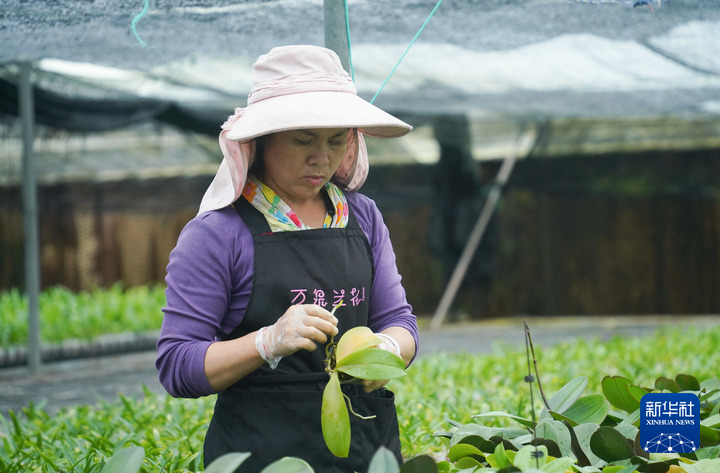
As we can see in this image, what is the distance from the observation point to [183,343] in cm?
171

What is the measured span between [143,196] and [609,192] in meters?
5.64

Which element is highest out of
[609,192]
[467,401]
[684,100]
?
[684,100]

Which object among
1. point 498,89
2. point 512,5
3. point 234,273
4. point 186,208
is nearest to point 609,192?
point 498,89

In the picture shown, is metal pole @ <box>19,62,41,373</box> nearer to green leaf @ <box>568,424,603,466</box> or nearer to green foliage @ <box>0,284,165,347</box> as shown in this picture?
green foliage @ <box>0,284,165,347</box>

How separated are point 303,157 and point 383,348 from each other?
0.43 meters

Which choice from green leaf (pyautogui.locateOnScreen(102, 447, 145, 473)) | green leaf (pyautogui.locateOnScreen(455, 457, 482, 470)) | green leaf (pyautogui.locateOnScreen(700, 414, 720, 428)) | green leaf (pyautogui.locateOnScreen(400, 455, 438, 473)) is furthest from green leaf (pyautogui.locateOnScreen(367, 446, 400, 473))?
green leaf (pyautogui.locateOnScreen(700, 414, 720, 428))

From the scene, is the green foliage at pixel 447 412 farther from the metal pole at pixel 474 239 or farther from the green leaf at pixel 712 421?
the metal pole at pixel 474 239

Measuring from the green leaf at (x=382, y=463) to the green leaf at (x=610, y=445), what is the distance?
77cm

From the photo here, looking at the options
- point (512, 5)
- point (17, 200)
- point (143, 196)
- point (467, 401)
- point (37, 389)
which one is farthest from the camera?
point (143, 196)

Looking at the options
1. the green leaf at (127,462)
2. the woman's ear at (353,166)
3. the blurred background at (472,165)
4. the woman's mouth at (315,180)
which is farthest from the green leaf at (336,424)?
the blurred background at (472,165)

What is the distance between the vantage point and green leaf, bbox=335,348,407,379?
1615 millimetres

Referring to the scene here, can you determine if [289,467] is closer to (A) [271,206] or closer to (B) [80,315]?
(A) [271,206]

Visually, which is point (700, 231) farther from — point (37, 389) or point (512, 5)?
point (37, 389)

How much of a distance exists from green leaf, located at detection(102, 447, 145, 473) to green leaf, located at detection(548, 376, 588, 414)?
3.87 feet
